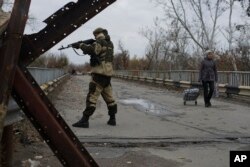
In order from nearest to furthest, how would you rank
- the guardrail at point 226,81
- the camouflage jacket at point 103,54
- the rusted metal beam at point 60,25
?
the rusted metal beam at point 60,25 < the camouflage jacket at point 103,54 < the guardrail at point 226,81

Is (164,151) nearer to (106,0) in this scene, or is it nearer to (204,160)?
(204,160)

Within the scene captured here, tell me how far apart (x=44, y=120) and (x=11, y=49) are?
58 cm

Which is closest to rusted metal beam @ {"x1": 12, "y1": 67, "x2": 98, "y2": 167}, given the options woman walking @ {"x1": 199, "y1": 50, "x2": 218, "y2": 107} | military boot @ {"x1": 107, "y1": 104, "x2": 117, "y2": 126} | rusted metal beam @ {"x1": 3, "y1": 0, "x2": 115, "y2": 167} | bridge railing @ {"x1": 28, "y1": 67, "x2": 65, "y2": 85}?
rusted metal beam @ {"x1": 3, "y1": 0, "x2": 115, "y2": 167}

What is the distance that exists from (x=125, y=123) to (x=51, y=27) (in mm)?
6974

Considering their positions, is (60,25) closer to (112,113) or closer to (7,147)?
(7,147)

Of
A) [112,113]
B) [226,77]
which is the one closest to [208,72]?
[226,77]

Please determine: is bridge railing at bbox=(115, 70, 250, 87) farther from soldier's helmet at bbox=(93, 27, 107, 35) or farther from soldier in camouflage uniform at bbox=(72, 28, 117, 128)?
soldier's helmet at bbox=(93, 27, 107, 35)

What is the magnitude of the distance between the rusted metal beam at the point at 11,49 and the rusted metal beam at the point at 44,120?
125mm

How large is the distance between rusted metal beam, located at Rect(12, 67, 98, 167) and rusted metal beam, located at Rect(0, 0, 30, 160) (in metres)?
0.13

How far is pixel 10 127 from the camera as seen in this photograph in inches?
197

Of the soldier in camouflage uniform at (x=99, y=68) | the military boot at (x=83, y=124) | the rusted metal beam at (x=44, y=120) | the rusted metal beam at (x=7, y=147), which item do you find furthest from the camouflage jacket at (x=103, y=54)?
the rusted metal beam at (x=44, y=120)

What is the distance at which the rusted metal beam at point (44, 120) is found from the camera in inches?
150

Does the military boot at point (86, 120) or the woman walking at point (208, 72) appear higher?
the woman walking at point (208, 72)

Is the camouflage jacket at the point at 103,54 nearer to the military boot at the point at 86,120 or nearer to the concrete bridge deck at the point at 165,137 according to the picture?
the military boot at the point at 86,120
